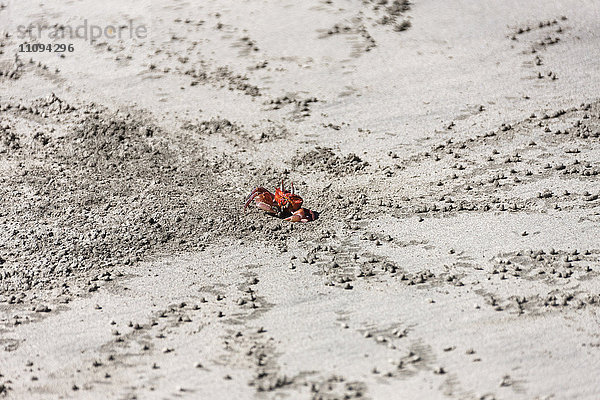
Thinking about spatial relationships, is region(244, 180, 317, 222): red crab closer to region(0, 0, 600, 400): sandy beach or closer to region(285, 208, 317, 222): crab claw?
region(285, 208, 317, 222): crab claw

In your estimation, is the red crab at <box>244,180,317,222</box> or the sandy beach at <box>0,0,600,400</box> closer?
A: the sandy beach at <box>0,0,600,400</box>

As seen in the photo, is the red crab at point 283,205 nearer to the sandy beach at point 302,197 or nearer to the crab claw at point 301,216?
the crab claw at point 301,216

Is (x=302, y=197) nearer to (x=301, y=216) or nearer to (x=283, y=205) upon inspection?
(x=283, y=205)

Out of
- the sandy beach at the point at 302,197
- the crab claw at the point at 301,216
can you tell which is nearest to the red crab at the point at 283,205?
the crab claw at the point at 301,216

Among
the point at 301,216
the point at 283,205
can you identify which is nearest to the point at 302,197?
the point at 283,205

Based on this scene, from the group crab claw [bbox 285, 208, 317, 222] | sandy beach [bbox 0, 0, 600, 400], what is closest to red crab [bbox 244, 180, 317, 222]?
crab claw [bbox 285, 208, 317, 222]

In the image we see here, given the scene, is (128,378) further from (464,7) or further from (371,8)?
(464,7)
